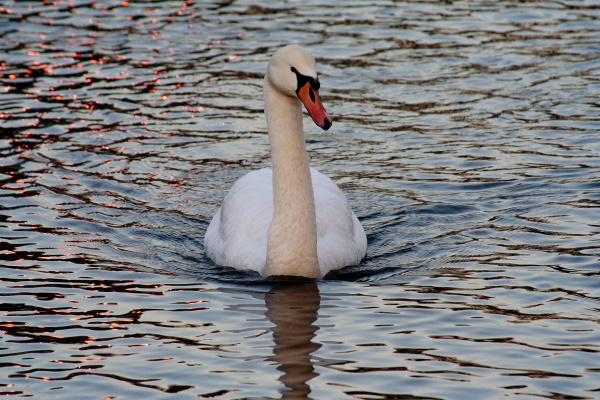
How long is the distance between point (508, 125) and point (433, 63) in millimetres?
3162

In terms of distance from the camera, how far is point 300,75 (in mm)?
9102

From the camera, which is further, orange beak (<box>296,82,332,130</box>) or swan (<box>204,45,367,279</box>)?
swan (<box>204,45,367,279</box>)

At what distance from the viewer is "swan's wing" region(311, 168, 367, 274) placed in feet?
32.6

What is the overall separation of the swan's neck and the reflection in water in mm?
195

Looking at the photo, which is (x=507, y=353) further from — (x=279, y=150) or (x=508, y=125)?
(x=508, y=125)

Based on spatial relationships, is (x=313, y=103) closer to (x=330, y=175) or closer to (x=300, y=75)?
(x=300, y=75)

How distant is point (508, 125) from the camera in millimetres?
14477

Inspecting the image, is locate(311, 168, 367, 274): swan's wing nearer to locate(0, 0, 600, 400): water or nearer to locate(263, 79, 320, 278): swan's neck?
locate(0, 0, 600, 400): water

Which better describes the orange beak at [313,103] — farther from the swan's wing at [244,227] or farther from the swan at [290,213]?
the swan's wing at [244,227]

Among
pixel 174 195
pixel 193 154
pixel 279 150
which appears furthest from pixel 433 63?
pixel 279 150

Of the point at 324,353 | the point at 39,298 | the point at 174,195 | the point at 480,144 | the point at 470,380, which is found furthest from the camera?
the point at 480,144

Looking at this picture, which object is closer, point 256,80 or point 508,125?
point 508,125

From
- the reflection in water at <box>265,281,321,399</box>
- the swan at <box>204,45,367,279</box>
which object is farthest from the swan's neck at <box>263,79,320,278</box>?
the reflection in water at <box>265,281,321,399</box>

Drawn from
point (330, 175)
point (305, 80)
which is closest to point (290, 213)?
point (305, 80)
